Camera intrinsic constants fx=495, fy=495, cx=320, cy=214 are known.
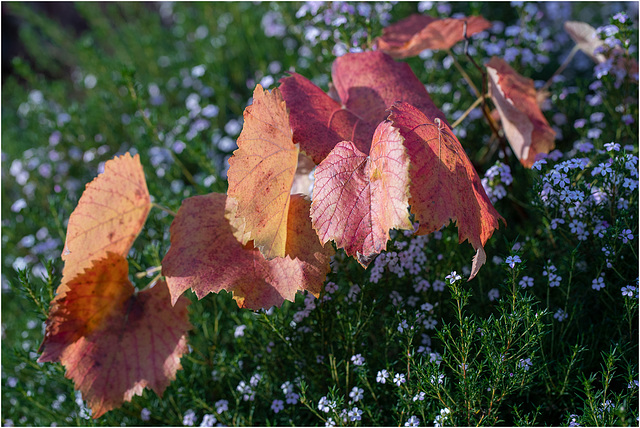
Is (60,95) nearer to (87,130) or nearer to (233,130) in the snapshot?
(87,130)

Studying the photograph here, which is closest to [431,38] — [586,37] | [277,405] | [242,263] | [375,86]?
[375,86]

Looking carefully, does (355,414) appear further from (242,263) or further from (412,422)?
(242,263)

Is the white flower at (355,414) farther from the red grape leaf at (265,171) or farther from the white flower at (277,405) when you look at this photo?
the red grape leaf at (265,171)

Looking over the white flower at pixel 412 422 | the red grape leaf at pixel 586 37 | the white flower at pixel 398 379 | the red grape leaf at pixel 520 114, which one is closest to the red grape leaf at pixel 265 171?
the white flower at pixel 398 379

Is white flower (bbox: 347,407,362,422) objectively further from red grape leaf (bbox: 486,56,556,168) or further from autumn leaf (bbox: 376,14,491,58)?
autumn leaf (bbox: 376,14,491,58)

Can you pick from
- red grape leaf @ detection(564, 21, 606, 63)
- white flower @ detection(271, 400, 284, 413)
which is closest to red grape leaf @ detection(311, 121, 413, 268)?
white flower @ detection(271, 400, 284, 413)

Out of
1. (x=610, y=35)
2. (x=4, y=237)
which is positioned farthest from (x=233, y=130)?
(x=610, y=35)

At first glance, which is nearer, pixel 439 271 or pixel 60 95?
pixel 439 271
